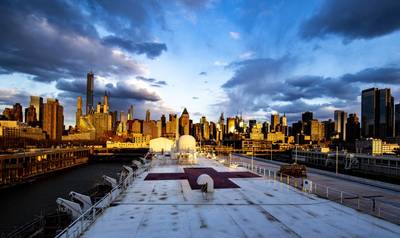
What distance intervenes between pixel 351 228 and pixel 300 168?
5777cm

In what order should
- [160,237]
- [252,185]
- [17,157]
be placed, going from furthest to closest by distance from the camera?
1. [17,157]
2. [252,185]
3. [160,237]

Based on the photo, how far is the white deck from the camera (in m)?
16.3

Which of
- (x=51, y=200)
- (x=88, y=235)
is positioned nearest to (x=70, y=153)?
(x=51, y=200)

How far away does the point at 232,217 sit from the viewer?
19.2 m

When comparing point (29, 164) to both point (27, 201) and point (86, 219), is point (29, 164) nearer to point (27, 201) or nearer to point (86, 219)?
point (27, 201)

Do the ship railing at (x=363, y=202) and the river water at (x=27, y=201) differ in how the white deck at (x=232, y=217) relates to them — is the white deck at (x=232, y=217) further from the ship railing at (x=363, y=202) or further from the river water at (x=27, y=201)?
the river water at (x=27, y=201)

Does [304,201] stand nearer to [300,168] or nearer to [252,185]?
[252,185]

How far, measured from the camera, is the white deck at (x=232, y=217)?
1633 cm

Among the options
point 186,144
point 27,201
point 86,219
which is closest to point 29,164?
point 27,201

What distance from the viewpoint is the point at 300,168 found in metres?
72.5

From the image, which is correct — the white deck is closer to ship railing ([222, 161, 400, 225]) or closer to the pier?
ship railing ([222, 161, 400, 225])

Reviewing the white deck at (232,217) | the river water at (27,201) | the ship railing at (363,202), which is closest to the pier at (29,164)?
the river water at (27,201)

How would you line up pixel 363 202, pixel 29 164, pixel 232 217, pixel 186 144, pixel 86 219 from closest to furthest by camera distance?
pixel 86 219 → pixel 232 217 → pixel 363 202 → pixel 186 144 → pixel 29 164

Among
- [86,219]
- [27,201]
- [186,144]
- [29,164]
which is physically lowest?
[27,201]
